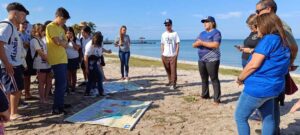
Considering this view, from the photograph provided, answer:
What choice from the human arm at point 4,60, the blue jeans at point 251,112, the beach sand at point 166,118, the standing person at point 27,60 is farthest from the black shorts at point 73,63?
the blue jeans at point 251,112

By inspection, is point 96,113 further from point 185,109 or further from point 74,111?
point 185,109

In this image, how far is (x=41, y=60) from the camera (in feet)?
20.7

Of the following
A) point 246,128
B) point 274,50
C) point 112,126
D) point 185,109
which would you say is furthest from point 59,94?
point 274,50

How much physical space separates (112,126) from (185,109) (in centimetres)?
192

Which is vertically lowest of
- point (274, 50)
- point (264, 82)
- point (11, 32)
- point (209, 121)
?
point (209, 121)

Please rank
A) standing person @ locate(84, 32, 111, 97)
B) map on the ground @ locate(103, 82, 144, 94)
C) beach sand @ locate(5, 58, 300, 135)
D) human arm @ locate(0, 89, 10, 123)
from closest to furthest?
human arm @ locate(0, 89, 10, 123) < beach sand @ locate(5, 58, 300, 135) < standing person @ locate(84, 32, 111, 97) < map on the ground @ locate(103, 82, 144, 94)

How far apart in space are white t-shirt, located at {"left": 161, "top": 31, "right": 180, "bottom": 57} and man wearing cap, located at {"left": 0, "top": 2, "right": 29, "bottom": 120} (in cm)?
441

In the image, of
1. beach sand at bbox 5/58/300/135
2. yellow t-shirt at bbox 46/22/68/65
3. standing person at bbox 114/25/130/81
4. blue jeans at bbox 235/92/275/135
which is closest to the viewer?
blue jeans at bbox 235/92/275/135

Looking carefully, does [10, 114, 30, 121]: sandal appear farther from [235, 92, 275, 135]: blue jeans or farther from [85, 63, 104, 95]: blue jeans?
[235, 92, 275, 135]: blue jeans

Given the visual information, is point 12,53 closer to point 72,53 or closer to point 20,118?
point 20,118

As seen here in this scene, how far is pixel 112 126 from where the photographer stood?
16.4ft

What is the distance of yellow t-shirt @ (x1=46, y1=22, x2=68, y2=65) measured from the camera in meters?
5.34

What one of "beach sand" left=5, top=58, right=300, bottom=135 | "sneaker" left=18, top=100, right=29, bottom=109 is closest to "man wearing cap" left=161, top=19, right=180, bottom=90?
"beach sand" left=5, top=58, right=300, bottom=135

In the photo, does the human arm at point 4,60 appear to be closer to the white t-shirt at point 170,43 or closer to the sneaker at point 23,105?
the sneaker at point 23,105
